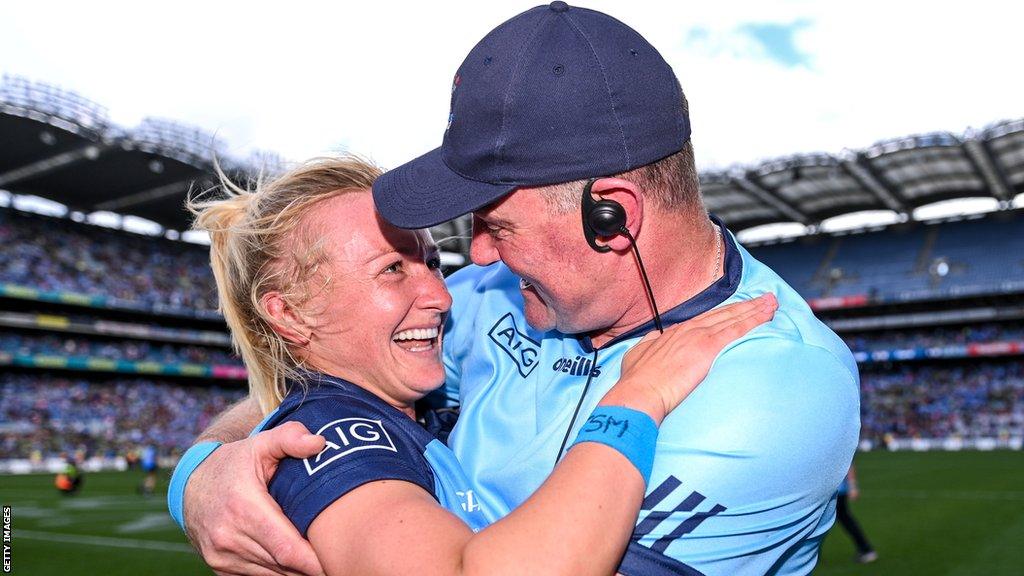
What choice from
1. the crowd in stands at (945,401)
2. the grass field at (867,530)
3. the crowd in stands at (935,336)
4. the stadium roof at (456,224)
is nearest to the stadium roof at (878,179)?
the stadium roof at (456,224)

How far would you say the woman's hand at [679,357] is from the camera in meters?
1.85

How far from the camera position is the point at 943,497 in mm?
18203

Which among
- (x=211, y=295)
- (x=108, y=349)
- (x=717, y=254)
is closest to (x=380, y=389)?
(x=717, y=254)

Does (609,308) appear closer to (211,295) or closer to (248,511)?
(248,511)

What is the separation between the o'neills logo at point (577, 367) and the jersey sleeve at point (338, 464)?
449 millimetres

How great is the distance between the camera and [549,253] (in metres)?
2.13

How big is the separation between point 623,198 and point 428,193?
52 centimetres

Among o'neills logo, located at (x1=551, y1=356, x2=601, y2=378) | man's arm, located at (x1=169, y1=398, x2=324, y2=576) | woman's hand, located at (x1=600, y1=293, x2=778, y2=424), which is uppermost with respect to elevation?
woman's hand, located at (x1=600, y1=293, x2=778, y2=424)

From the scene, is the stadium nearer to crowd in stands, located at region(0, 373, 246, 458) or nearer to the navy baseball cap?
crowd in stands, located at region(0, 373, 246, 458)

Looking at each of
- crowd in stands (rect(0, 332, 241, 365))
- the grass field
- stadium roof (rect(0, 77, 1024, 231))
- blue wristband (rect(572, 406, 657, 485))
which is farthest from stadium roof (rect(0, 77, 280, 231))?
blue wristband (rect(572, 406, 657, 485))

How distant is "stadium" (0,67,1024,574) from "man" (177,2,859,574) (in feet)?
75.4

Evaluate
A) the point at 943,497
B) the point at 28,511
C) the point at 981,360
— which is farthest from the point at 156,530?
the point at 981,360

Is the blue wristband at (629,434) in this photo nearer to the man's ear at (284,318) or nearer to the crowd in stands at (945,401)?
the man's ear at (284,318)

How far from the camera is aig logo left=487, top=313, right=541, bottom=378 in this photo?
8.09ft
